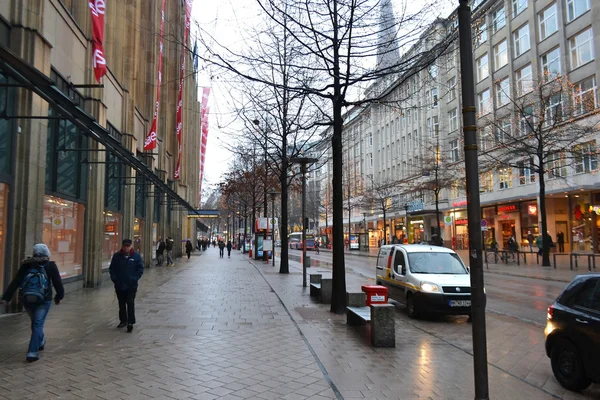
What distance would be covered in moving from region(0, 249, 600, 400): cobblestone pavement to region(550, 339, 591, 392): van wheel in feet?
0.47

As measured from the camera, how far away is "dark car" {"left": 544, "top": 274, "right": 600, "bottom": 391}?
4.96 m

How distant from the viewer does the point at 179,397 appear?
4.85 meters

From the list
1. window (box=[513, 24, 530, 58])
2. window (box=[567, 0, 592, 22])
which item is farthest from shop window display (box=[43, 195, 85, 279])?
window (box=[513, 24, 530, 58])

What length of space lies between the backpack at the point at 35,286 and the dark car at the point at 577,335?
6820 mm

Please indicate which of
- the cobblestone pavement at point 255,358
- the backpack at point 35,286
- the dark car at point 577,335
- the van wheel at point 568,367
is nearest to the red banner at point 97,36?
the cobblestone pavement at point 255,358

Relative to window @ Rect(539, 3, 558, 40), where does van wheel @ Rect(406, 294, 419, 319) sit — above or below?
below

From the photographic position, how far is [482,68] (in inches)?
1678

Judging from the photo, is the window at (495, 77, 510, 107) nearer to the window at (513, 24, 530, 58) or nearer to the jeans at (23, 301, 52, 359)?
the window at (513, 24, 530, 58)

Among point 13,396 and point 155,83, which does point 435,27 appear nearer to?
point 13,396

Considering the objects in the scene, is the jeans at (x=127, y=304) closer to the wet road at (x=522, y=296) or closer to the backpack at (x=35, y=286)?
the backpack at (x=35, y=286)

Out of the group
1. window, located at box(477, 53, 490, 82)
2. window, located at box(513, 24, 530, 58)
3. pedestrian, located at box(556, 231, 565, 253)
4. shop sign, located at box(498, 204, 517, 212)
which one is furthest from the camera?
window, located at box(477, 53, 490, 82)

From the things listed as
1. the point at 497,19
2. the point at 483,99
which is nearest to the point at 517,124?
the point at 483,99

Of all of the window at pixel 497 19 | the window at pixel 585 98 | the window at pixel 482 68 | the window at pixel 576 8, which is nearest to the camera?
the window at pixel 497 19

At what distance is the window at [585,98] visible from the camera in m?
23.5
